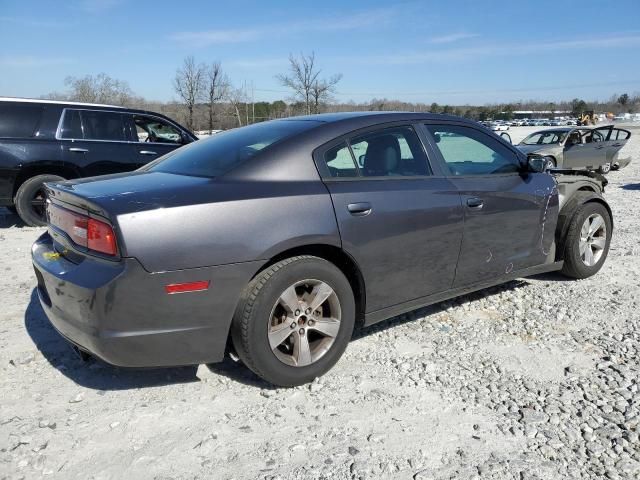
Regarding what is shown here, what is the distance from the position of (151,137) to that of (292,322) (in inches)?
262

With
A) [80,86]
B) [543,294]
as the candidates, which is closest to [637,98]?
[80,86]

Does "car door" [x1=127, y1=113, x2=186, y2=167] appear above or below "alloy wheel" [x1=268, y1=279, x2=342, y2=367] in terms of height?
above

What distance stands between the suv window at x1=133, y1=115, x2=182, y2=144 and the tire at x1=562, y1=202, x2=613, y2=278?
6239 mm

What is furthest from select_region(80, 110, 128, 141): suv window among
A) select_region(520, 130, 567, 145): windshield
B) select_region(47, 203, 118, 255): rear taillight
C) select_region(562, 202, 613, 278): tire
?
select_region(520, 130, 567, 145): windshield

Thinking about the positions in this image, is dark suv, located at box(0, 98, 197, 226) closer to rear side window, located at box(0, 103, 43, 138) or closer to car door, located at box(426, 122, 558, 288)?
rear side window, located at box(0, 103, 43, 138)

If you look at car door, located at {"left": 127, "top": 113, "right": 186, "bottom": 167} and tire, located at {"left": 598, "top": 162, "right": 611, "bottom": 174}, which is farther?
tire, located at {"left": 598, "top": 162, "right": 611, "bottom": 174}

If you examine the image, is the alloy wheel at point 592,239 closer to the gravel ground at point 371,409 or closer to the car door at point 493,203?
the car door at point 493,203

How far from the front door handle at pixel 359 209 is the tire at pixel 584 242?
2.40m

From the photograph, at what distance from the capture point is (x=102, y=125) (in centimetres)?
798

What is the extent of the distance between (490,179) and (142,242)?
2.62m

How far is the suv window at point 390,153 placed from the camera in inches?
136

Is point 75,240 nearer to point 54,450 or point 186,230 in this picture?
point 186,230

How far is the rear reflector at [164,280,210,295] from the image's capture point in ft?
8.58

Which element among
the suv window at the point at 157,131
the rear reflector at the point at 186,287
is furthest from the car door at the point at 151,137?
the rear reflector at the point at 186,287
